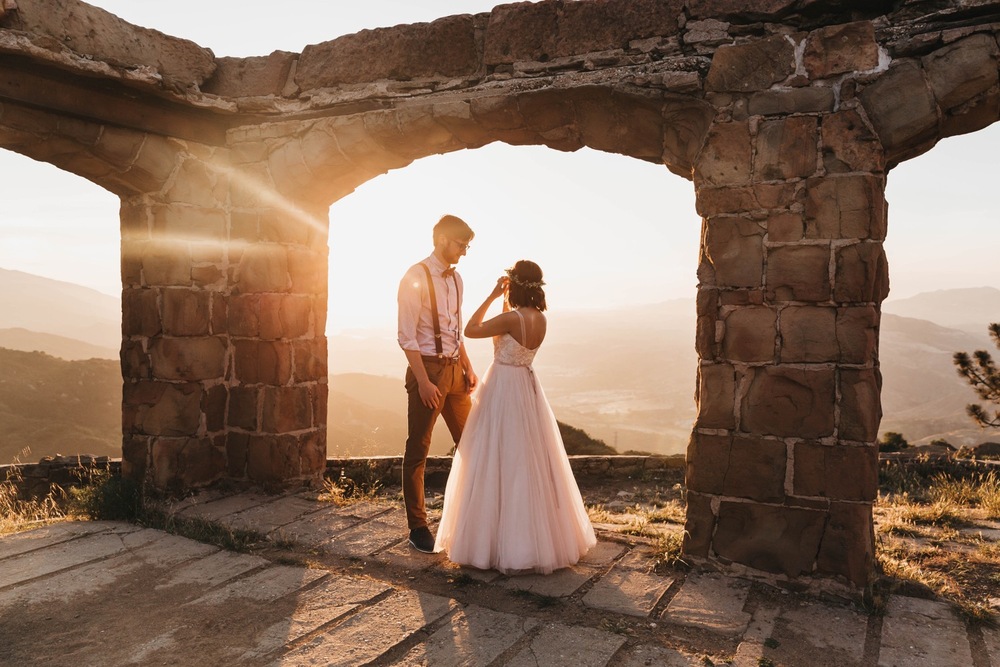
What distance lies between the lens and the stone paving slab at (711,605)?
9.53ft

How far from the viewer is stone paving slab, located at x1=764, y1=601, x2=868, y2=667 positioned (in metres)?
2.64

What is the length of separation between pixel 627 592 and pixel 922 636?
4.20 ft

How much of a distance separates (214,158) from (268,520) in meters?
2.86

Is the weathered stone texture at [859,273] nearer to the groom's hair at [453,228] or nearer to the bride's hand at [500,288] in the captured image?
the bride's hand at [500,288]

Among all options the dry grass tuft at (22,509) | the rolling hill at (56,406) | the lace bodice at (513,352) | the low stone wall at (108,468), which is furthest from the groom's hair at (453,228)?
the rolling hill at (56,406)

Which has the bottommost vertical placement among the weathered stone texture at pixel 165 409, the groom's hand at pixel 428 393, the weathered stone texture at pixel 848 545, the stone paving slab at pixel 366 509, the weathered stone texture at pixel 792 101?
the stone paving slab at pixel 366 509

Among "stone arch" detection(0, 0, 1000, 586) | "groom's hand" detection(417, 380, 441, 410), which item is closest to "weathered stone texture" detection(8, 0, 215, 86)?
"stone arch" detection(0, 0, 1000, 586)

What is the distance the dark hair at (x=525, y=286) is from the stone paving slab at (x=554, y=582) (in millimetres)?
1474

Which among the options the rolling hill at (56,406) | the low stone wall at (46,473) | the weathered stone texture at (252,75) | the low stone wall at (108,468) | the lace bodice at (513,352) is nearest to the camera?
the lace bodice at (513,352)

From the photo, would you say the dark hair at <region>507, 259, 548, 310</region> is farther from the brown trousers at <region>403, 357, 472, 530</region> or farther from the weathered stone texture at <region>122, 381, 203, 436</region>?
the weathered stone texture at <region>122, 381, 203, 436</region>

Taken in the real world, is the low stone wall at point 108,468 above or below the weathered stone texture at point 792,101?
below

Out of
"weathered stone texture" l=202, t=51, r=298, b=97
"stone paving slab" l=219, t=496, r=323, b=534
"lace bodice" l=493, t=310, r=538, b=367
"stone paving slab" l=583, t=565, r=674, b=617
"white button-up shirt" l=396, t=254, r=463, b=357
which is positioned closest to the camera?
"stone paving slab" l=583, t=565, r=674, b=617

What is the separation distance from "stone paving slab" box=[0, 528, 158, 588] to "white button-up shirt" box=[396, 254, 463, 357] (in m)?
2.14

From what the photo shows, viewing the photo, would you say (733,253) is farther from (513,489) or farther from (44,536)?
(44,536)
